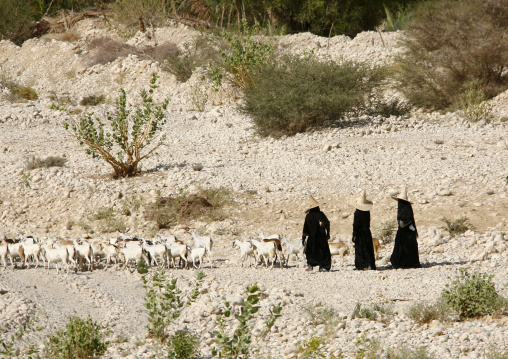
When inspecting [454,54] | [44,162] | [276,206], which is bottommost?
[276,206]

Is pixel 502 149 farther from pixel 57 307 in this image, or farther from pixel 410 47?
pixel 57 307

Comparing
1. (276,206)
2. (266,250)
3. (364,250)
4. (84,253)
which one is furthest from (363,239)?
(84,253)

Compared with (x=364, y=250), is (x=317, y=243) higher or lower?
higher

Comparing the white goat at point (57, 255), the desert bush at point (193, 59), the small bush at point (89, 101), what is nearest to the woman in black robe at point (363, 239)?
the white goat at point (57, 255)

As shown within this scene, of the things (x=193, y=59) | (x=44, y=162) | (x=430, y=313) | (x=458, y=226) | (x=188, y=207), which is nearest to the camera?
(x=430, y=313)

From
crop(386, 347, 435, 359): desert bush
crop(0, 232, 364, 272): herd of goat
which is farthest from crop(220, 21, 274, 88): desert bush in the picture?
crop(386, 347, 435, 359): desert bush

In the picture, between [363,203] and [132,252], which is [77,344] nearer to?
[132,252]

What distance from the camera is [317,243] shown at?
26.5 ft

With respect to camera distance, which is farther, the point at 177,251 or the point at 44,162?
the point at 44,162

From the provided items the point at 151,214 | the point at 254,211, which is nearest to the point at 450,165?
the point at 254,211

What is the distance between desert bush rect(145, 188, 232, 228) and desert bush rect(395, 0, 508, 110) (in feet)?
26.6

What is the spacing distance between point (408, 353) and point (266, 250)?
11.4 ft

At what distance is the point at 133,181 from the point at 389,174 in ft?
16.4

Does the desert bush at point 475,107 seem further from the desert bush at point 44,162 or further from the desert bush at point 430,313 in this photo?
the desert bush at point 430,313
